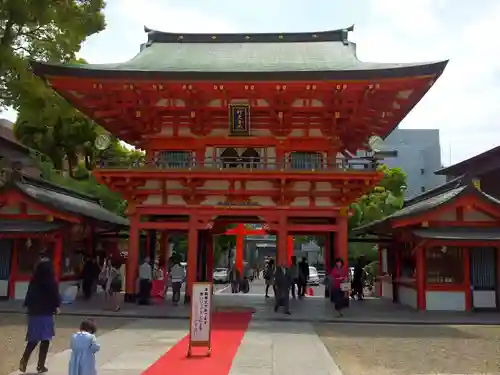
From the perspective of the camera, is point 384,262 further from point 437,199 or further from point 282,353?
point 282,353

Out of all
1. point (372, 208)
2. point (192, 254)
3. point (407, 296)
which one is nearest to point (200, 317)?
point (192, 254)

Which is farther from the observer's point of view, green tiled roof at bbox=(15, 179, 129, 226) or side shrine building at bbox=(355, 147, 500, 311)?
green tiled roof at bbox=(15, 179, 129, 226)

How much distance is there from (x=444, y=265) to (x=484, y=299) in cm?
171

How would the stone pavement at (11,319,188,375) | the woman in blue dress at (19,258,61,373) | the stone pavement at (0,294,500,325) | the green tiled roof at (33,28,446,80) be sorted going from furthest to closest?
the green tiled roof at (33,28,446,80)
the stone pavement at (0,294,500,325)
the stone pavement at (11,319,188,375)
the woman in blue dress at (19,258,61,373)

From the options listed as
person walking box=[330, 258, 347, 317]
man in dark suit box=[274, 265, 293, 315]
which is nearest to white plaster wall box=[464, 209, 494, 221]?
person walking box=[330, 258, 347, 317]

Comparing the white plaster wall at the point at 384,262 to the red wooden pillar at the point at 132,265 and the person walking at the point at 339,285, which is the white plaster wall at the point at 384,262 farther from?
the red wooden pillar at the point at 132,265

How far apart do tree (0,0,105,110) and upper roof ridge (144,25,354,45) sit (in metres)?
3.60

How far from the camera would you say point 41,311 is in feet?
27.3

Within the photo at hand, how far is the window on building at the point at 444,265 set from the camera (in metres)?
18.2

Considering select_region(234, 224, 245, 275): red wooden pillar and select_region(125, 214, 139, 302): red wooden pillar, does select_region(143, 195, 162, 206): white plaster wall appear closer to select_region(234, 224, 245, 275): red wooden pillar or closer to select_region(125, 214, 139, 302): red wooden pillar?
select_region(125, 214, 139, 302): red wooden pillar

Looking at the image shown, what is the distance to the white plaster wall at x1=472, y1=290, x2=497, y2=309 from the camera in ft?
58.7

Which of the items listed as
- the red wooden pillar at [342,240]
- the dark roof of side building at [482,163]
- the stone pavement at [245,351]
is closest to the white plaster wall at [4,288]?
the stone pavement at [245,351]

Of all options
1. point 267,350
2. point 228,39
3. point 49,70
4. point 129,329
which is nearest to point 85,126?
point 228,39

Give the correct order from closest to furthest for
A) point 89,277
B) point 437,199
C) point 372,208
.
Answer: point 89,277
point 437,199
point 372,208
